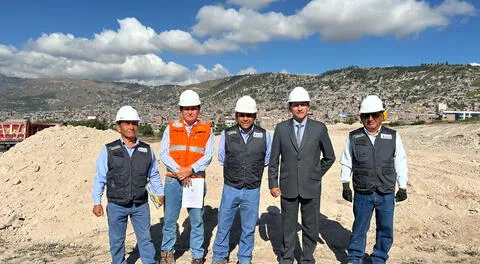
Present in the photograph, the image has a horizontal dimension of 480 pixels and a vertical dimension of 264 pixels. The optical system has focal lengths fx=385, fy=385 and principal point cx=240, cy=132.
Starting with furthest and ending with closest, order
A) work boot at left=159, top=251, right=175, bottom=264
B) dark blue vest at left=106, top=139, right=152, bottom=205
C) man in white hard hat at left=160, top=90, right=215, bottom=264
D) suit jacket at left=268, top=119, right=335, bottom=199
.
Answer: work boot at left=159, top=251, right=175, bottom=264 < man in white hard hat at left=160, top=90, right=215, bottom=264 < suit jacket at left=268, top=119, right=335, bottom=199 < dark blue vest at left=106, top=139, right=152, bottom=205

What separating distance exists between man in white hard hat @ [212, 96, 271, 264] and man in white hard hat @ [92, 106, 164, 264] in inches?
38.7

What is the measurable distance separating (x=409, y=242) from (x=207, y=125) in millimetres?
4150

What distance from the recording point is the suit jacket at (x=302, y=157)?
4883 millimetres

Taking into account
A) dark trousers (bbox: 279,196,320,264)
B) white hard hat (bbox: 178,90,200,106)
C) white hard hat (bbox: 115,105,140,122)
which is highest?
white hard hat (bbox: 178,90,200,106)

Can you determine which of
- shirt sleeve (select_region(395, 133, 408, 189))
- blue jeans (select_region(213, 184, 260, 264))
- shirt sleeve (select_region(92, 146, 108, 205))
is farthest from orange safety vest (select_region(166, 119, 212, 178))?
shirt sleeve (select_region(395, 133, 408, 189))

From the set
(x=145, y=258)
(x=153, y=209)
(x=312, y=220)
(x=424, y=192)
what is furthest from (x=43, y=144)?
(x=424, y=192)

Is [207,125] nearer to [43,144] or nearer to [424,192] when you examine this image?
[424,192]

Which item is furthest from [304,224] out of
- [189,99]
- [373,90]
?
[373,90]

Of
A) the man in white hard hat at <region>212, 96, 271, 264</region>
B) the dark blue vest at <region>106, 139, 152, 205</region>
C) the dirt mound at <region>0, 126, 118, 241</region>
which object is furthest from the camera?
the dirt mound at <region>0, 126, 118, 241</region>

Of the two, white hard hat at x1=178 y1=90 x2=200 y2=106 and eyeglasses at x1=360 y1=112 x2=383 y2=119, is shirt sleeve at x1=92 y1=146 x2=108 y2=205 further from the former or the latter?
eyeglasses at x1=360 y1=112 x2=383 y2=119

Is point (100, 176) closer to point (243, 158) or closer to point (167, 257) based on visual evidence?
point (167, 257)

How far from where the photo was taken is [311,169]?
4.89 metres

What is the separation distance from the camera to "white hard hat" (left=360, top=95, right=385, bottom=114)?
493 cm

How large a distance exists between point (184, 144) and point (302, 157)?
5.22 ft
